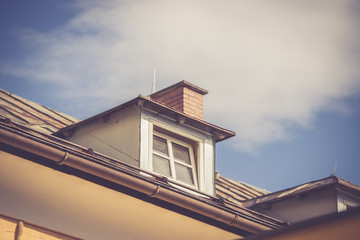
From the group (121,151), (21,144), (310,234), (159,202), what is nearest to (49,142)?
(21,144)

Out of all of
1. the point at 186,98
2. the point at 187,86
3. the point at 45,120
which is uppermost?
the point at 187,86

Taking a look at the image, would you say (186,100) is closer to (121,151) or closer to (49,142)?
(121,151)

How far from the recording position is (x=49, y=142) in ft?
28.2

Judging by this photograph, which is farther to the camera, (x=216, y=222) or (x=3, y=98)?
(x=3, y=98)

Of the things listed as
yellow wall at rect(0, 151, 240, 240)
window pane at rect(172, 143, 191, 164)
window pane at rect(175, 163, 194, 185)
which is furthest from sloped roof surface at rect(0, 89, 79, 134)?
yellow wall at rect(0, 151, 240, 240)

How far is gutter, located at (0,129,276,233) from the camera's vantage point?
8.40m

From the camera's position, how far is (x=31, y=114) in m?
12.7

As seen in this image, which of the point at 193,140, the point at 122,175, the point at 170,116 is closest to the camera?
the point at 122,175

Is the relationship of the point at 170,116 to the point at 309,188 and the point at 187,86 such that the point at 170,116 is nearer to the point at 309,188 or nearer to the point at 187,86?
the point at 187,86

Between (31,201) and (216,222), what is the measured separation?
3.18m

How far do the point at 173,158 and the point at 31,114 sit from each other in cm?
305

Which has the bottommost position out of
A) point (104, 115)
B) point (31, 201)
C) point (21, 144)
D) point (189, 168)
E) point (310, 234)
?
point (310, 234)

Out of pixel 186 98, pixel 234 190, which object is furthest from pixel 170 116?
pixel 234 190

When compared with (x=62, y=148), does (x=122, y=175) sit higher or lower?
lower
